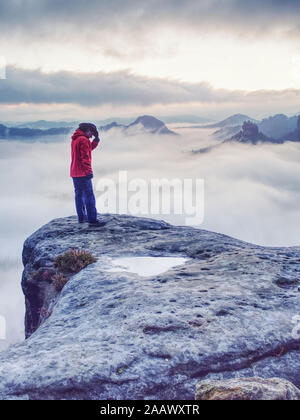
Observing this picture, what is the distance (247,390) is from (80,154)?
14975mm

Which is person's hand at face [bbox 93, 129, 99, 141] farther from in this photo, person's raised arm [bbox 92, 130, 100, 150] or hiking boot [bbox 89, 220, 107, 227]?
hiking boot [bbox 89, 220, 107, 227]

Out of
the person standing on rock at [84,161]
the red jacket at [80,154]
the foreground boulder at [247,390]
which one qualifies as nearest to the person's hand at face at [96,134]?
the person standing on rock at [84,161]

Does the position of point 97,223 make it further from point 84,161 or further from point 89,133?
point 89,133

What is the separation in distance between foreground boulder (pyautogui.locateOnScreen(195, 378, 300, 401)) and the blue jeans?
14.2 m

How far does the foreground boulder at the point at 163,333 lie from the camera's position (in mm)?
7102

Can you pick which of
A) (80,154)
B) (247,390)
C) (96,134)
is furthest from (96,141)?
(247,390)

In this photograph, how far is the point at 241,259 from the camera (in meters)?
13.3

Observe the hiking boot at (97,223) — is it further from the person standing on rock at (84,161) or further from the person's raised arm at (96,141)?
the person's raised arm at (96,141)

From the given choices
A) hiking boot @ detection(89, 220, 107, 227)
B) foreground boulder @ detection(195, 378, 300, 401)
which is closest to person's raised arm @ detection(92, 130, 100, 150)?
hiking boot @ detection(89, 220, 107, 227)

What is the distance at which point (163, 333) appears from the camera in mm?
8508

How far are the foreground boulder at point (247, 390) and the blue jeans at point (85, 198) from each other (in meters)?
14.2

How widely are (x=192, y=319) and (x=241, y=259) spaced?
193 inches
